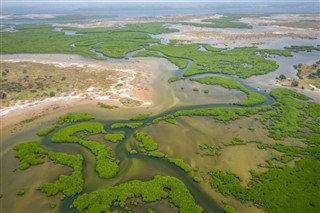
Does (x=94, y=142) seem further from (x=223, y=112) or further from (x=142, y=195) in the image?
(x=223, y=112)

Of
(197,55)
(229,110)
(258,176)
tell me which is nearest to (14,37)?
(197,55)

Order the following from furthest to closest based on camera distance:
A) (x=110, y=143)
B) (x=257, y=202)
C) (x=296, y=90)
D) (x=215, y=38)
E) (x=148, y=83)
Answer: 1. (x=215, y=38)
2. (x=148, y=83)
3. (x=296, y=90)
4. (x=110, y=143)
5. (x=257, y=202)

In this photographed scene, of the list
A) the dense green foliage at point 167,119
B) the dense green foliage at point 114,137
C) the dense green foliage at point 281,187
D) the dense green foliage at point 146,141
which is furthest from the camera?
the dense green foliage at point 167,119

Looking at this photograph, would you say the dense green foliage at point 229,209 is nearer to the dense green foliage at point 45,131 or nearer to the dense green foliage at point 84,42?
the dense green foliage at point 45,131

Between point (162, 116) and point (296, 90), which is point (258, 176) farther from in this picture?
point (296, 90)

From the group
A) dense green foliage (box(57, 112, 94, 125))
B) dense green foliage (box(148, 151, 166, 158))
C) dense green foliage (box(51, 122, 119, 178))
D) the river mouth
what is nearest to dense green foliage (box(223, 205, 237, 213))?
the river mouth

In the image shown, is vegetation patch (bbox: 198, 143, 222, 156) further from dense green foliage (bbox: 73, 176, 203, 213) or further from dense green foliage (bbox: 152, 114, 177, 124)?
dense green foliage (bbox: 152, 114, 177, 124)

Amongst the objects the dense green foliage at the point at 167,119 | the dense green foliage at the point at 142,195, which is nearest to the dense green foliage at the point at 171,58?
the dense green foliage at the point at 167,119
